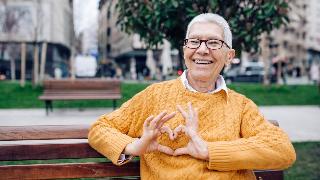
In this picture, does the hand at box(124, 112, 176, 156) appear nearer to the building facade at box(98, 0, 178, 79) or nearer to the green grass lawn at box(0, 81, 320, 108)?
the green grass lawn at box(0, 81, 320, 108)

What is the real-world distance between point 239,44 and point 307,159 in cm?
197

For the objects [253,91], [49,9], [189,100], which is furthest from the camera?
[49,9]

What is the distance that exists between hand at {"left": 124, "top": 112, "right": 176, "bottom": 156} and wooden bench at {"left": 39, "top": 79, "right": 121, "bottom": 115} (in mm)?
8889

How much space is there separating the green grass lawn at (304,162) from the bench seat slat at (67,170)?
8.87 ft

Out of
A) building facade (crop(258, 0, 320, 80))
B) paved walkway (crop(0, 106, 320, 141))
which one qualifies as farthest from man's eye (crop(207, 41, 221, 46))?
building facade (crop(258, 0, 320, 80))

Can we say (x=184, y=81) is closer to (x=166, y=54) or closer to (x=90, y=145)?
(x=90, y=145)

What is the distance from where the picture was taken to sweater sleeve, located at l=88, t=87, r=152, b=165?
2.30m

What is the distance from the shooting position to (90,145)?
2.54 metres

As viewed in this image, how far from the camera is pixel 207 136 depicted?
2322 mm

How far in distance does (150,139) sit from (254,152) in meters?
0.54

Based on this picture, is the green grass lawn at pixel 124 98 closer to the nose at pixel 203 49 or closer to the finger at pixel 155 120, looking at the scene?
the nose at pixel 203 49

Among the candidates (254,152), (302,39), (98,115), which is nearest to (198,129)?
(254,152)

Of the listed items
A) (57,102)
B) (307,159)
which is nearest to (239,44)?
(307,159)

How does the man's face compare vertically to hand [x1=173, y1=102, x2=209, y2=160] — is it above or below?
above
